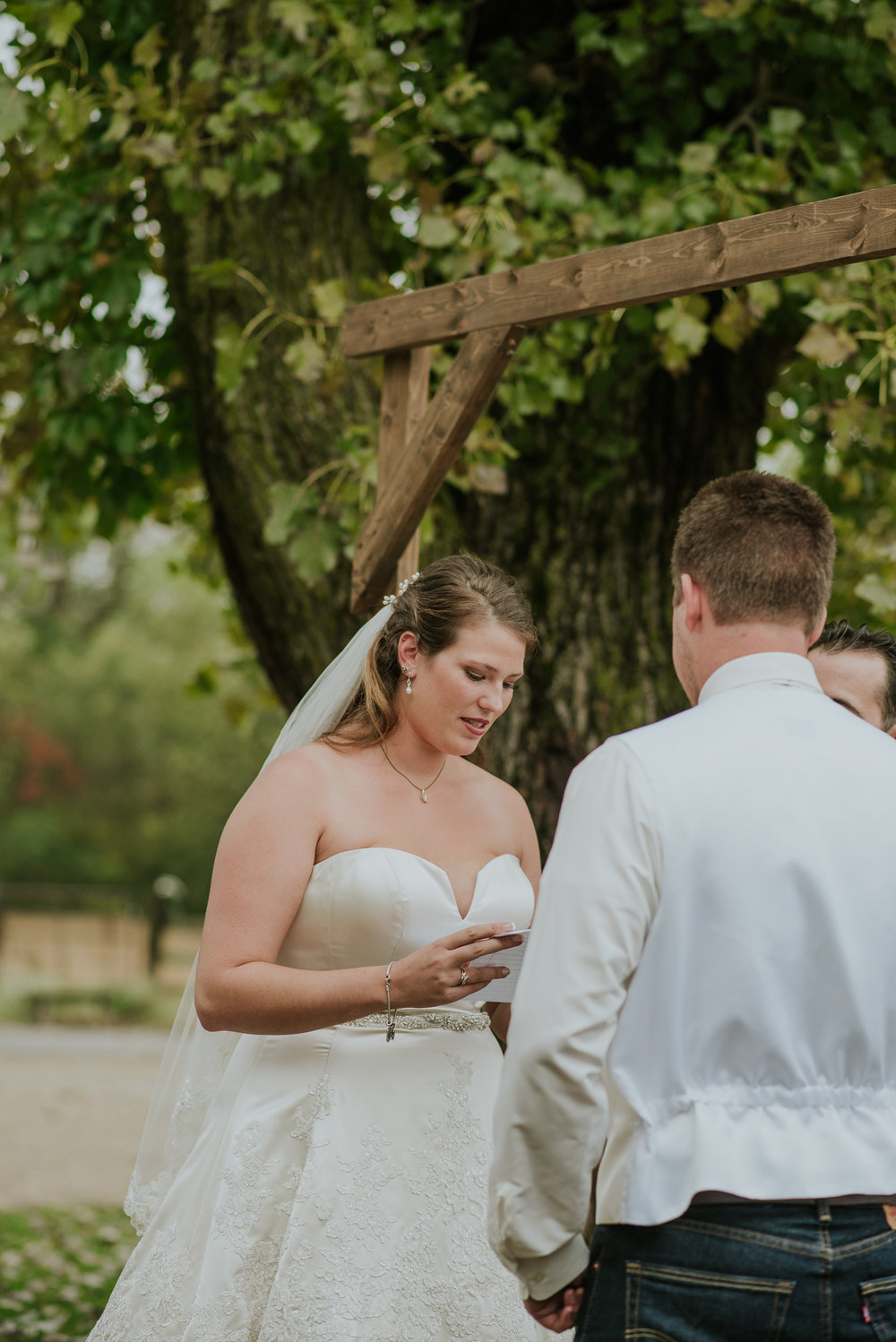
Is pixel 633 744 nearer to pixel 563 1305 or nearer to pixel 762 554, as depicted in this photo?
pixel 762 554

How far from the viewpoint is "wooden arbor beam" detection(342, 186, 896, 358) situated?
235 cm

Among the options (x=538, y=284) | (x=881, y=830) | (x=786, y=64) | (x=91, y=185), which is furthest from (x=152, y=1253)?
(x=786, y=64)

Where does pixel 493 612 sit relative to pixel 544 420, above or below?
below

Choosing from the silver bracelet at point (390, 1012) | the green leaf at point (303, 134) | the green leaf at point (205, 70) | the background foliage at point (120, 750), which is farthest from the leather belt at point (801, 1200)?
the background foliage at point (120, 750)

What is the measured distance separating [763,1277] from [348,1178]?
1063 millimetres

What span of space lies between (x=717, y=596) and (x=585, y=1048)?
0.61 m

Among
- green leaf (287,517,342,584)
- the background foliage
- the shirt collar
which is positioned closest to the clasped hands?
the shirt collar

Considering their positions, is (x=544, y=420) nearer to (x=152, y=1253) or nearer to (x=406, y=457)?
(x=406, y=457)

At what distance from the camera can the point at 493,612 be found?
2645mm

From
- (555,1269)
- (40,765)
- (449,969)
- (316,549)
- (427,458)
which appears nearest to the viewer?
(555,1269)

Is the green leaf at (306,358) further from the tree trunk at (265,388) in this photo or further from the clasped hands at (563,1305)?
the clasped hands at (563,1305)

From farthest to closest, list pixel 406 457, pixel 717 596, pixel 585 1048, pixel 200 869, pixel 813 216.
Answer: pixel 200 869, pixel 406 457, pixel 813 216, pixel 717 596, pixel 585 1048

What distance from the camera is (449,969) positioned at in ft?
7.12

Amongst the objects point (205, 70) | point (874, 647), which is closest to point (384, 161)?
point (205, 70)
